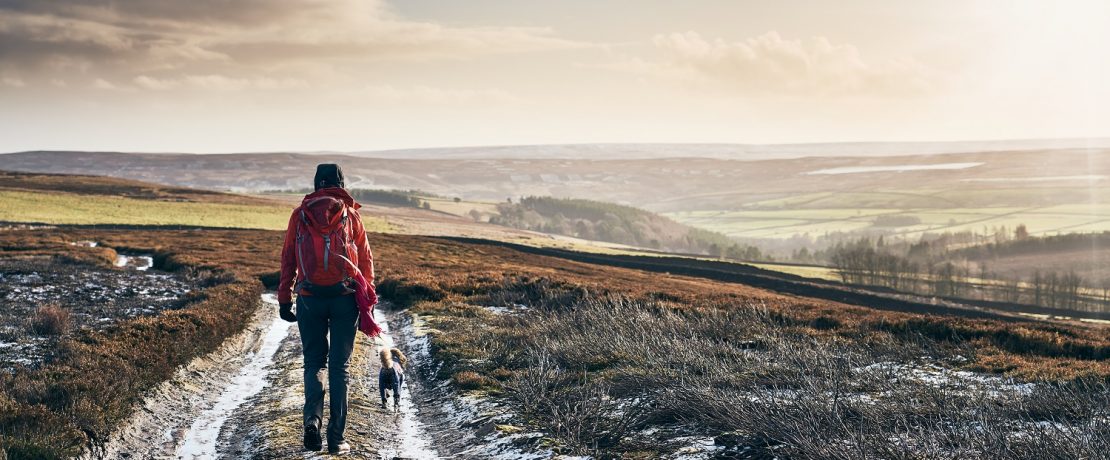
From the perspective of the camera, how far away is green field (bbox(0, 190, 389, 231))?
218 ft

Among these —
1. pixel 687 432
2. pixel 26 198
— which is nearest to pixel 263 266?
pixel 687 432

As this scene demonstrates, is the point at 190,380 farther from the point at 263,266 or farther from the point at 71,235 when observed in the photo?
the point at 71,235

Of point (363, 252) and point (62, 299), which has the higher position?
point (363, 252)

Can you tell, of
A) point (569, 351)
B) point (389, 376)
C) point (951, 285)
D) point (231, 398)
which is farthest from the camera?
point (951, 285)

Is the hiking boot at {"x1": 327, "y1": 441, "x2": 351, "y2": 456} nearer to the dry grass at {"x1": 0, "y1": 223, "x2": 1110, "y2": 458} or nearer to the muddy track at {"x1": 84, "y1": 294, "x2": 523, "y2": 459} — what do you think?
the muddy track at {"x1": 84, "y1": 294, "x2": 523, "y2": 459}

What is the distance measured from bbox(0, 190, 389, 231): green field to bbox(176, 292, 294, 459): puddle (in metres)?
58.7

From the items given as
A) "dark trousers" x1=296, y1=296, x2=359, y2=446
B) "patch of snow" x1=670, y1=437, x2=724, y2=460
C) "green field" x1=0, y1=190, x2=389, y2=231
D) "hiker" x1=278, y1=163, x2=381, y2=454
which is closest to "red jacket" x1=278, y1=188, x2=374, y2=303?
"hiker" x1=278, y1=163, x2=381, y2=454

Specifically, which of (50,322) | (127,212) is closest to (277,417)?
(50,322)

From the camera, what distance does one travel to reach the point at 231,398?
10.3m

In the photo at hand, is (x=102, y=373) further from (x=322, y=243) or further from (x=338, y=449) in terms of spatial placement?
(x=322, y=243)

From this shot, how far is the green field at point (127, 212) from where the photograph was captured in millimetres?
66500

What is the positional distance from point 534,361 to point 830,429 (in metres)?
5.69

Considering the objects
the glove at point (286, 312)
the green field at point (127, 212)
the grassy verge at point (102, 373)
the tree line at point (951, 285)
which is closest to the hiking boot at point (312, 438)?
the glove at point (286, 312)

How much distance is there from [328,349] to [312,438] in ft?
2.84
